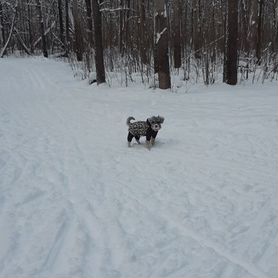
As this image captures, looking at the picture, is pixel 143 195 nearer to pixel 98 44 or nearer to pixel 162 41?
pixel 162 41

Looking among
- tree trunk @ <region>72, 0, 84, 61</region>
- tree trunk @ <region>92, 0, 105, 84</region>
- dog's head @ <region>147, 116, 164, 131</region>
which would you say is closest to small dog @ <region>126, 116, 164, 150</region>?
dog's head @ <region>147, 116, 164, 131</region>

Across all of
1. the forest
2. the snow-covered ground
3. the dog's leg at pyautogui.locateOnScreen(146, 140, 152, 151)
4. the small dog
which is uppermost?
the forest

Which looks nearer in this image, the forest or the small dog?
the small dog

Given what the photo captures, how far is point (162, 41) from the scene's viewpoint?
10.7 m

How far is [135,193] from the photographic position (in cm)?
458

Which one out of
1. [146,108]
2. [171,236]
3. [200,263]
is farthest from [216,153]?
[146,108]

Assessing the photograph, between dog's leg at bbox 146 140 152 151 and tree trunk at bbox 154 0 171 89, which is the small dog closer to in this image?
dog's leg at bbox 146 140 152 151

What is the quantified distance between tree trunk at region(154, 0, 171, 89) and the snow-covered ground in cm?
220

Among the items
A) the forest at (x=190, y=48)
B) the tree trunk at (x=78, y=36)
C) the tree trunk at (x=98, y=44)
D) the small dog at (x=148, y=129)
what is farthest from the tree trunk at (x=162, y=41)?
the tree trunk at (x=78, y=36)

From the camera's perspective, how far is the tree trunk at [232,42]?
10.5 meters

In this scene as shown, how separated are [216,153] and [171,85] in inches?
244

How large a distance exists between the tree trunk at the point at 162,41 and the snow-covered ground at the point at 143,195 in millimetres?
2199

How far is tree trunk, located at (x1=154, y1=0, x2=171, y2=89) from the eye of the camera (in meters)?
10.4

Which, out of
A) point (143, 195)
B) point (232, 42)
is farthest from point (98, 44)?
point (143, 195)
